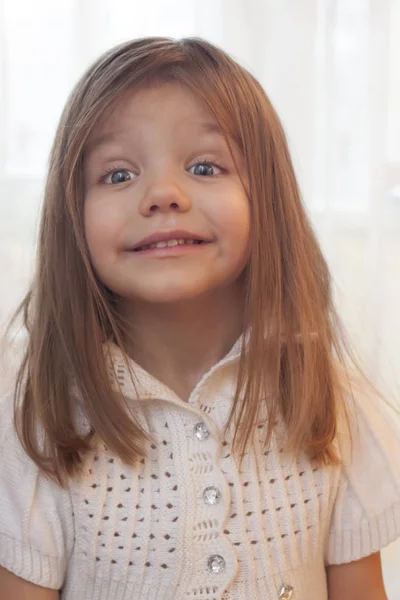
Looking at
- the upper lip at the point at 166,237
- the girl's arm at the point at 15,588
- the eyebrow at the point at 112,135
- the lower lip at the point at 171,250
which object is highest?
the eyebrow at the point at 112,135

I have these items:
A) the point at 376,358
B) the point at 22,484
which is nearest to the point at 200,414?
the point at 22,484

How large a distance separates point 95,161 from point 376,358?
2.62 ft

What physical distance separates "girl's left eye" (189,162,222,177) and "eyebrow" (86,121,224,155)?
3 cm

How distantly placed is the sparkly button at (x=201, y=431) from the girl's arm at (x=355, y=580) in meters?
0.24

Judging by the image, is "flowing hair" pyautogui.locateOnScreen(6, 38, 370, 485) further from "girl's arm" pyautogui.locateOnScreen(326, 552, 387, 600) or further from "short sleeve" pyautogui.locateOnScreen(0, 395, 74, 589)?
"girl's arm" pyautogui.locateOnScreen(326, 552, 387, 600)

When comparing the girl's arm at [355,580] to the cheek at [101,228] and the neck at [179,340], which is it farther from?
the cheek at [101,228]

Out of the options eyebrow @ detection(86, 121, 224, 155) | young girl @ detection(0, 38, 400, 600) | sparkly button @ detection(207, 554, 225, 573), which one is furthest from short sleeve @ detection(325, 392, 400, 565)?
eyebrow @ detection(86, 121, 224, 155)

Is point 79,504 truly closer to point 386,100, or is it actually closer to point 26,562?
point 26,562

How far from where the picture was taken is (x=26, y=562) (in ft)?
2.78

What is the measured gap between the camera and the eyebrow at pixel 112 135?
32.4 inches

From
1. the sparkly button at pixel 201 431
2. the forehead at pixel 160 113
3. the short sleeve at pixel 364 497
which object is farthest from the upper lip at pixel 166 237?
the short sleeve at pixel 364 497

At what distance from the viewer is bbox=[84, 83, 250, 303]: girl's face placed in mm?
809

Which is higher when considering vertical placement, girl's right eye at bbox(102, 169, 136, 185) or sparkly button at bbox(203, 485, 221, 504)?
girl's right eye at bbox(102, 169, 136, 185)

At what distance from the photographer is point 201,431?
864mm
